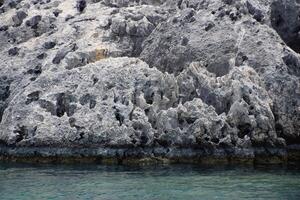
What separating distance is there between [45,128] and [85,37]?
27.2ft

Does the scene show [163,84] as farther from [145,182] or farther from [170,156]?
[145,182]

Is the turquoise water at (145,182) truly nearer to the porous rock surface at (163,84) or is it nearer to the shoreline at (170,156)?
the shoreline at (170,156)

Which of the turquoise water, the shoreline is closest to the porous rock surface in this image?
the shoreline

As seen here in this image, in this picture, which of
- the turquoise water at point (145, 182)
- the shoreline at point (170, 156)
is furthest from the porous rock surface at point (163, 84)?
the turquoise water at point (145, 182)

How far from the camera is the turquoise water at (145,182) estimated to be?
21.3 metres

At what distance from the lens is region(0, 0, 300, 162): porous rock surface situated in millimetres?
28750

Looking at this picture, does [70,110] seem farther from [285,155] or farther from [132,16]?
[285,155]

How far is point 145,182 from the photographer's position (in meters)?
23.9

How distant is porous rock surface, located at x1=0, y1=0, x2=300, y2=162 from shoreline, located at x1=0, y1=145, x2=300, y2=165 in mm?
67

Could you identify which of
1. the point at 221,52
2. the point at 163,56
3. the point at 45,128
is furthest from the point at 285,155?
the point at 45,128

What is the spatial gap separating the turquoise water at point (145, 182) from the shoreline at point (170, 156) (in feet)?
2.94

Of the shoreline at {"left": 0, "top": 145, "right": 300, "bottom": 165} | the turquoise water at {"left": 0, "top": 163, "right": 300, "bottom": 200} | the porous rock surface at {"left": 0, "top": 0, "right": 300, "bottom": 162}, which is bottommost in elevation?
the turquoise water at {"left": 0, "top": 163, "right": 300, "bottom": 200}

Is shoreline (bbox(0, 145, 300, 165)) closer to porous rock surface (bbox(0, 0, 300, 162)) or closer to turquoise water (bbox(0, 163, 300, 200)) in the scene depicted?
porous rock surface (bbox(0, 0, 300, 162))

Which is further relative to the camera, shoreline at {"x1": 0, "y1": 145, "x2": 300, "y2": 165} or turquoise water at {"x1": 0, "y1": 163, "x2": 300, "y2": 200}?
shoreline at {"x1": 0, "y1": 145, "x2": 300, "y2": 165}
